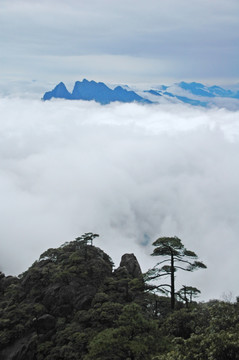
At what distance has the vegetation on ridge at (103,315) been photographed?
1033 inches

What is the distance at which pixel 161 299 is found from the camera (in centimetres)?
4628

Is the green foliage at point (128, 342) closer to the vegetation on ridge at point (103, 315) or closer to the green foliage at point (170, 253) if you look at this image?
the vegetation on ridge at point (103, 315)

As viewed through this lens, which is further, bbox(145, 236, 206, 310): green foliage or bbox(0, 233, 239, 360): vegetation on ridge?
bbox(145, 236, 206, 310): green foliage

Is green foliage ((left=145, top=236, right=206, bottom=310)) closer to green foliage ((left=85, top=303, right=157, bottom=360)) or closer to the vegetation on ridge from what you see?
the vegetation on ridge

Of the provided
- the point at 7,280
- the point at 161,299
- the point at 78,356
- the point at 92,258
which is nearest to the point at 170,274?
the point at 161,299

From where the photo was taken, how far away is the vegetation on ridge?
26.2 m

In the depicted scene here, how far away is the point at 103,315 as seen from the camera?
41.4m

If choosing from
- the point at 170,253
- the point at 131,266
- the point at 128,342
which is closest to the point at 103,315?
the point at 170,253

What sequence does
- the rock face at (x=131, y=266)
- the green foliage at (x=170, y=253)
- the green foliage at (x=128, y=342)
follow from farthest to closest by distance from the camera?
the rock face at (x=131, y=266), the green foliage at (x=170, y=253), the green foliage at (x=128, y=342)

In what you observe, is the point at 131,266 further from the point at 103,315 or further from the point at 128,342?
the point at 128,342

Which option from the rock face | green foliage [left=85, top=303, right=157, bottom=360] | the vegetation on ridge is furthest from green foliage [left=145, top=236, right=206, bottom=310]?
the rock face

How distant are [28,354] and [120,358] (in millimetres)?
18791

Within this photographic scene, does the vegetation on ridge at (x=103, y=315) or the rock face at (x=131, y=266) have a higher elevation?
the rock face at (x=131, y=266)

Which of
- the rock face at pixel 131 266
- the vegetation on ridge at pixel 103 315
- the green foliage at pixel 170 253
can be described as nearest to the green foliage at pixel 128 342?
the vegetation on ridge at pixel 103 315
